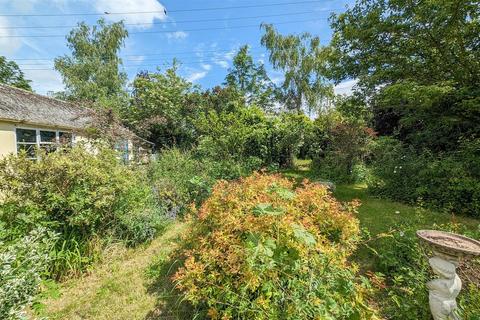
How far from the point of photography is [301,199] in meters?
2.77

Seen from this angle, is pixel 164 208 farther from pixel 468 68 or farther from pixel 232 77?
pixel 232 77

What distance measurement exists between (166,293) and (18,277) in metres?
1.49

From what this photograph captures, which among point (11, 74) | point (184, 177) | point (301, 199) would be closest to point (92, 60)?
point (11, 74)

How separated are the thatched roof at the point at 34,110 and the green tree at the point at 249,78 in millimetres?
11155

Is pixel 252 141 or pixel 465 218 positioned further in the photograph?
pixel 252 141

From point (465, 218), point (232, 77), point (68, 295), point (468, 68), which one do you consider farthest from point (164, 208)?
point (232, 77)

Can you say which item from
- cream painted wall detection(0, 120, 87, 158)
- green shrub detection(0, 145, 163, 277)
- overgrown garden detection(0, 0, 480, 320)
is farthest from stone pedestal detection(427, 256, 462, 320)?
cream painted wall detection(0, 120, 87, 158)

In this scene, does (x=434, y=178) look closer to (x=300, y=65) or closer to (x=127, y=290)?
(x=127, y=290)

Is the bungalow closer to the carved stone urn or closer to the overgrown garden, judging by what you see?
the overgrown garden

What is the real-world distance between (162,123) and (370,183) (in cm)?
1039

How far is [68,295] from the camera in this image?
3029 millimetres

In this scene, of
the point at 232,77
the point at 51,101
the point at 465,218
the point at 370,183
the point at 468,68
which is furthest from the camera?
the point at 232,77

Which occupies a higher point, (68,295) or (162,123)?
(162,123)

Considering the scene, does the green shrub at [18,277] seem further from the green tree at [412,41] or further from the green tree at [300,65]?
the green tree at [300,65]
